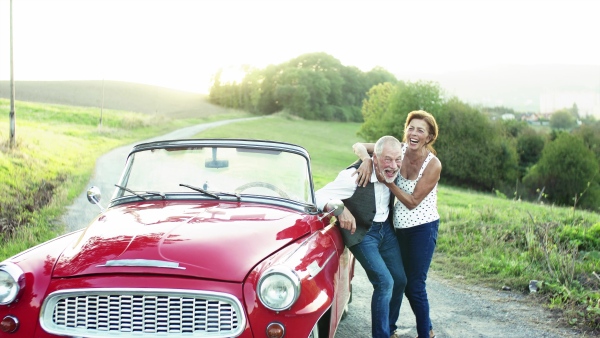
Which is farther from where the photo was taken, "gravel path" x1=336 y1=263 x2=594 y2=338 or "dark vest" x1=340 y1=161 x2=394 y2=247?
"gravel path" x1=336 y1=263 x2=594 y2=338

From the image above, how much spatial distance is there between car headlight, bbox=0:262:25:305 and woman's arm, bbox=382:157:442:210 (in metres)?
2.65

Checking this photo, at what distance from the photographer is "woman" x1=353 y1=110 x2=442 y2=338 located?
4.70 m

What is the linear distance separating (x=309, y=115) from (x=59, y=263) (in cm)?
8200

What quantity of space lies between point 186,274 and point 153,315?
28 centimetres

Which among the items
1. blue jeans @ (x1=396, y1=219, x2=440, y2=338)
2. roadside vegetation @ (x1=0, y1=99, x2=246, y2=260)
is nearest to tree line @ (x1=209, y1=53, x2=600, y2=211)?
roadside vegetation @ (x1=0, y1=99, x2=246, y2=260)

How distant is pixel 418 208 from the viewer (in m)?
4.77

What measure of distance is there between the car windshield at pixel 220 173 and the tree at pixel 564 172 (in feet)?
183

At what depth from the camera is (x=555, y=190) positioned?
56656 mm

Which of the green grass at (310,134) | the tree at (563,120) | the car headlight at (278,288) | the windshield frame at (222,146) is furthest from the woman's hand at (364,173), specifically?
the tree at (563,120)

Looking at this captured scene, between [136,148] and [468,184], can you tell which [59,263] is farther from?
[468,184]

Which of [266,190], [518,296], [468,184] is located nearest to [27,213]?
[266,190]

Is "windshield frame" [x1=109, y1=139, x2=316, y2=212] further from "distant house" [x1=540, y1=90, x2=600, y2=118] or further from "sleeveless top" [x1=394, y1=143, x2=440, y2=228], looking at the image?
"distant house" [x1=540, y1=90, x2=600, y2=118]

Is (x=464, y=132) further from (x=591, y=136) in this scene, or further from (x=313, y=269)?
(x=313, y=269)

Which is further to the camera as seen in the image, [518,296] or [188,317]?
[518,296]
